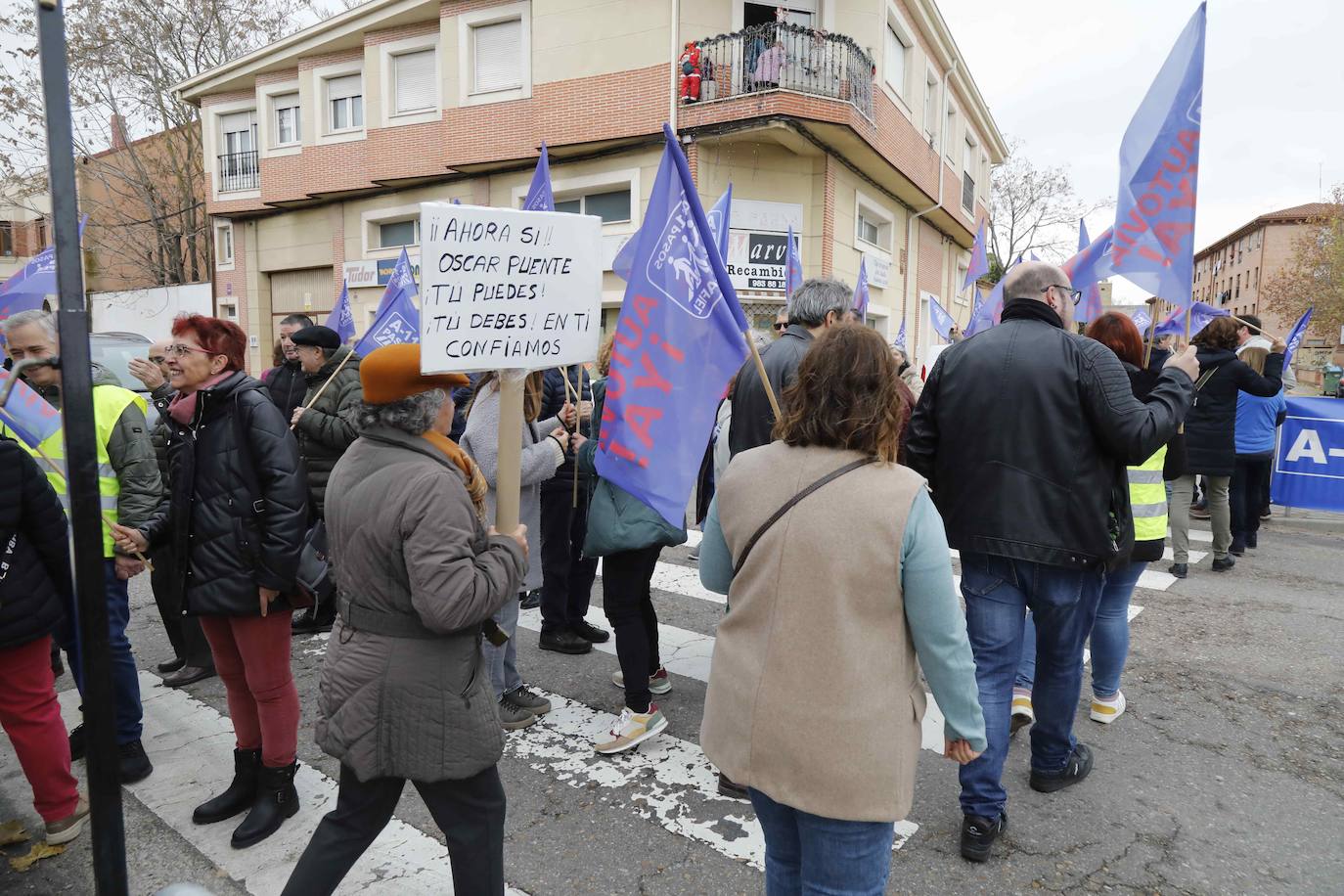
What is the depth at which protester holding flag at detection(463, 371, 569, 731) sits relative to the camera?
145 inches

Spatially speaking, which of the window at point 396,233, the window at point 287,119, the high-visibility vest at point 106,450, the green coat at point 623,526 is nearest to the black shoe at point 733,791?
the green coat at point 623,526

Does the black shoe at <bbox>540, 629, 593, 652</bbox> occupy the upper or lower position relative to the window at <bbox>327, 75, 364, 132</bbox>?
lower

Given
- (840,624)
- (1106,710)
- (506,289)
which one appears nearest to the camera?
(840,624)

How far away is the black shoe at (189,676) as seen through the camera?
4.61 meters

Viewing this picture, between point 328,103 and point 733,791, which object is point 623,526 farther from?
point 328,103

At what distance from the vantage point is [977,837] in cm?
292

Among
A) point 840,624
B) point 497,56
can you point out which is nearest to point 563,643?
point 840,624

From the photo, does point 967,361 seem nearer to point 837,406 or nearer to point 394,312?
point 837,406

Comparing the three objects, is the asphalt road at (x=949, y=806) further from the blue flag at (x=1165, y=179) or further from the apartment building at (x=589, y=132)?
the apartment building at (x=589, y=132)

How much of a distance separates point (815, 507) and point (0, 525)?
2745 mm

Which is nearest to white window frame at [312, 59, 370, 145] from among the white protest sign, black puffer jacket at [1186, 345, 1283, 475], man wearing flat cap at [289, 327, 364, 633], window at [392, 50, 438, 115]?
window at [392, 50, 438, 115]

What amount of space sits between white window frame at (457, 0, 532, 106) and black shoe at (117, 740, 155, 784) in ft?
52.3

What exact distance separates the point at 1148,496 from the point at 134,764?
463 cm

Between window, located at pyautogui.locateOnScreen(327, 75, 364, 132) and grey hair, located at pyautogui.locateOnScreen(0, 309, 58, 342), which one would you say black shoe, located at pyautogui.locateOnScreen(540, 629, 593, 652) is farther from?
window, located at pyautogui.locateOnScreen(327, 75, 364, 132)
